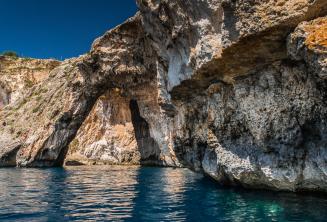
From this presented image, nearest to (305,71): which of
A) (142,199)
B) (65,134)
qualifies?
(142,199)

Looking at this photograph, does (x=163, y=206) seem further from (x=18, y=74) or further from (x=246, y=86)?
(x=18, y=74)

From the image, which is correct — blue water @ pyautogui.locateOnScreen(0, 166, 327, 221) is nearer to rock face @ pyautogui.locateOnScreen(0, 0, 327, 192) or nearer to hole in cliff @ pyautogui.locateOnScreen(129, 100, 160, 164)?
rock face @ pyautogui.locateOnScreen(0, 0, 327, 192)

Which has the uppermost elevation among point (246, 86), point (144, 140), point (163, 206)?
point (144, 140)

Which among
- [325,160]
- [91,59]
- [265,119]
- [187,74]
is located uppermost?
[91,59]

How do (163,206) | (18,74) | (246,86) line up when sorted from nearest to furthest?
(163,206), (246,86), (18,74)

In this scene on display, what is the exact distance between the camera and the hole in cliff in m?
51.5

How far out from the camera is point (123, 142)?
54.1 m

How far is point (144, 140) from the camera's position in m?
52.5

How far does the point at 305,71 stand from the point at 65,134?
36.8 meters

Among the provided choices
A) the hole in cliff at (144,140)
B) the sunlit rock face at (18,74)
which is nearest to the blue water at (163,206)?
the hole in cliff at (144,140)

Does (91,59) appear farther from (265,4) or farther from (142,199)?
(265,4)

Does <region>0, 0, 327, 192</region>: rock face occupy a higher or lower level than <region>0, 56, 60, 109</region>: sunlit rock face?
lower

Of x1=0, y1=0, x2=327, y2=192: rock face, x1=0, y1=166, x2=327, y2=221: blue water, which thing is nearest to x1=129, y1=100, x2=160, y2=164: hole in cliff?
x1=0, y1=0, x2=327, y2=192: rock face

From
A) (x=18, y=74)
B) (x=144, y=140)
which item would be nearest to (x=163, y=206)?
(x=144, y=140)
